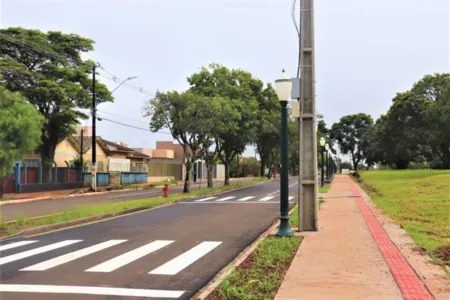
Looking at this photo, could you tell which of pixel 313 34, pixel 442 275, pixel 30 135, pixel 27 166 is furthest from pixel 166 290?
pixel 27 166

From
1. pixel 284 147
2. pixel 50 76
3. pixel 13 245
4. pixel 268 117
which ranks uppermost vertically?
pixel 50 76

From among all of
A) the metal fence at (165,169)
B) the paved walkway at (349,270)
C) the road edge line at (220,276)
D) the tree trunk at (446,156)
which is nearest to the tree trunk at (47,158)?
the metal fence at (165,169)

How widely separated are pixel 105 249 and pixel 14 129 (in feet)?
60.4

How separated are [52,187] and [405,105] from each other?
137 ft

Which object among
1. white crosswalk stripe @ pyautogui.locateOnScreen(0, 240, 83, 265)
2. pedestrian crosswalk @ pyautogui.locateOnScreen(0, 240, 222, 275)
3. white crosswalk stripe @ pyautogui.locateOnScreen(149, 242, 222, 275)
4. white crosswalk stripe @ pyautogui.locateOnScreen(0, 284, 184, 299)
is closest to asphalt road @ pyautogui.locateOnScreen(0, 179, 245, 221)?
white crosswalk stripe @ pyautogui.locateOnScreen(0, 240, 83, 265)

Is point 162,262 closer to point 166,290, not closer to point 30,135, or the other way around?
point 166,290

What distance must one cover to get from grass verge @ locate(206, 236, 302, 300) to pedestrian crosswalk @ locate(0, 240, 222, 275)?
1166mm

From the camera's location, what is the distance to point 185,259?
9086mm

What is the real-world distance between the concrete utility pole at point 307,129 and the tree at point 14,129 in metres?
17.4

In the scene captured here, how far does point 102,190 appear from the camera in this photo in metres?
38.1

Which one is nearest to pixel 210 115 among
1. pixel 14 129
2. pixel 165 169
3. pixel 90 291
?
pixel 14 129

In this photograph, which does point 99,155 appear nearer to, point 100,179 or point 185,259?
point 100,179

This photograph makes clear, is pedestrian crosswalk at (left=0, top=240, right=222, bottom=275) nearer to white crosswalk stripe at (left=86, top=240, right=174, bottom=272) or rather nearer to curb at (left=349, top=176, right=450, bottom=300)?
white crosswalk stripe at (left=86, top=240, right=174, bottom=272)

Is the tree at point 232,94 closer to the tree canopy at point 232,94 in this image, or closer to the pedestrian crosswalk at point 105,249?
the tree canopy at point 232,94
